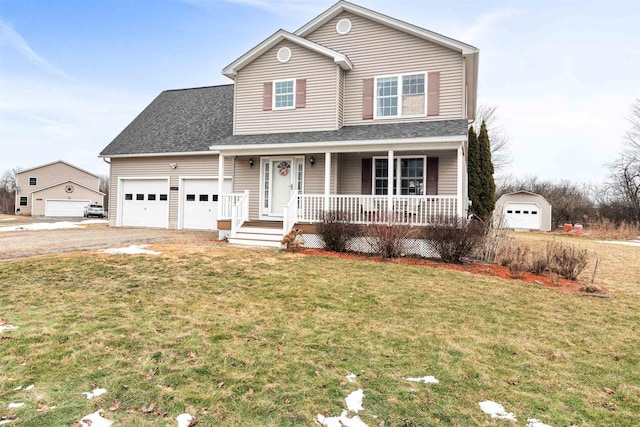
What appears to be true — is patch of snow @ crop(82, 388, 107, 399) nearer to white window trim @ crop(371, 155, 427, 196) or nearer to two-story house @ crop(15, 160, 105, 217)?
white window trim @ crop(371, 155, 427, 196)

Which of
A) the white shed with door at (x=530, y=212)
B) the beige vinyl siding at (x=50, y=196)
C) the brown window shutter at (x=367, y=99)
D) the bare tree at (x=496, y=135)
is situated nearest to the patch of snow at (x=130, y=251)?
the brown window shutter at (x=367, y=99)

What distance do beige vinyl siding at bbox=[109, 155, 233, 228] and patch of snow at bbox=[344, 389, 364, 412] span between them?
44.2 ft

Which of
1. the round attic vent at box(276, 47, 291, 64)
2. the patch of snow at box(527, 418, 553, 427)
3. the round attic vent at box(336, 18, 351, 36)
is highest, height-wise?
the round attic vent at box(336, 18, 351, 36)

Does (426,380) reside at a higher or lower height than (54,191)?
lower

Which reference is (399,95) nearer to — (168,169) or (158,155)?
(168,169)

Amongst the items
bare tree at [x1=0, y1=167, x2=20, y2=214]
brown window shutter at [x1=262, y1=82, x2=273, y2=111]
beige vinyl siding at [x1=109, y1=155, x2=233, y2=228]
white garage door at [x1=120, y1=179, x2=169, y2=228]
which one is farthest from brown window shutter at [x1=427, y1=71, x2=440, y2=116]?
bare tree at [x1=0, y1=167, x2=20, y2=214]

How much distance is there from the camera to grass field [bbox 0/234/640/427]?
2938 mm

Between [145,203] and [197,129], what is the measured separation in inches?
175

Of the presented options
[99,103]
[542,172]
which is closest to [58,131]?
[99,103]

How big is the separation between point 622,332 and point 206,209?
49.9ft

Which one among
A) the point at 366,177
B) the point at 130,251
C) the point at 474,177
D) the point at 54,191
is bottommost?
the point at 130,251

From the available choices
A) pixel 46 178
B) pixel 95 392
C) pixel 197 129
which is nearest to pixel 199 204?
pixel 197 129

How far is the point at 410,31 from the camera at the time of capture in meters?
12.3

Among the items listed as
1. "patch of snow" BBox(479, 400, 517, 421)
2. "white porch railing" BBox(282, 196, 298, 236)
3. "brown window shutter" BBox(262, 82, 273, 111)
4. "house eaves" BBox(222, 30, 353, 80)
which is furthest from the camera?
"brown window shutter" BBox(262, 82, 273, 111)
